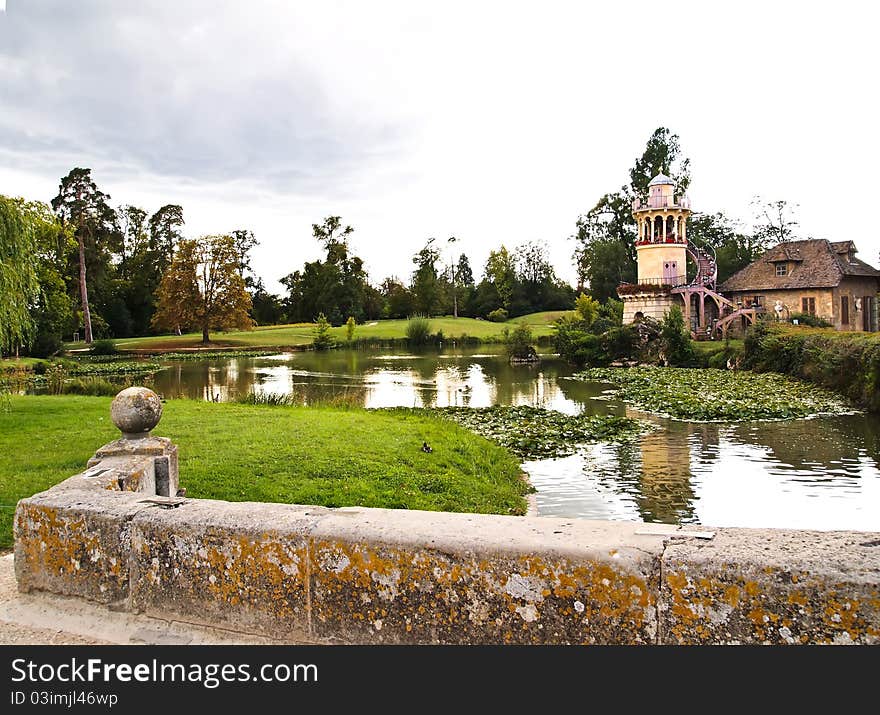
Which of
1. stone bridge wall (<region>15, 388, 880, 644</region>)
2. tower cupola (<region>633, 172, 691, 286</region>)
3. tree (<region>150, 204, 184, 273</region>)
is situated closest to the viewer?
stone bridge wall (<region>15, 388, 880, 644</region>)

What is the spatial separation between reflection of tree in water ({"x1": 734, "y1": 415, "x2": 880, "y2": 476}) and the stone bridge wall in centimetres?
1214

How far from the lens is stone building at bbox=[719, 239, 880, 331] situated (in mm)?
42812

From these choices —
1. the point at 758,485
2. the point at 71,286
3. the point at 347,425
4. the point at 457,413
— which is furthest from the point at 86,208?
the point at 758,485

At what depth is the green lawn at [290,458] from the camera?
8.53 meters

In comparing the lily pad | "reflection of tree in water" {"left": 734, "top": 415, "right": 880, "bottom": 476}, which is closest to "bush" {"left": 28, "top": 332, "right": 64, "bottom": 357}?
the lily pad

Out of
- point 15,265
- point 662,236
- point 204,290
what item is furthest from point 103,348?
point 15,265

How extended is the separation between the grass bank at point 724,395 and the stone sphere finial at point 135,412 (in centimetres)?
1663

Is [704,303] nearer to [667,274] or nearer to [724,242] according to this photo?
[667,274]

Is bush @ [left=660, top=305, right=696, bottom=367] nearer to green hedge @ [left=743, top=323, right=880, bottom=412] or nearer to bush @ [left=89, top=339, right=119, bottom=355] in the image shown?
green hedge @ [left=743, top=323, right=880, bottom=412]

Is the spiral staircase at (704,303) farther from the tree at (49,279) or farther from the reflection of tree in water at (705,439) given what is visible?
the tree at (49,279)

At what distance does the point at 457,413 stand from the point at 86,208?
4981 cm

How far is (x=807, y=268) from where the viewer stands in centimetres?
4406

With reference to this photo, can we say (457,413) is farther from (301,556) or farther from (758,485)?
(301,556)

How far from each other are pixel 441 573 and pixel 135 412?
3.89 metres
